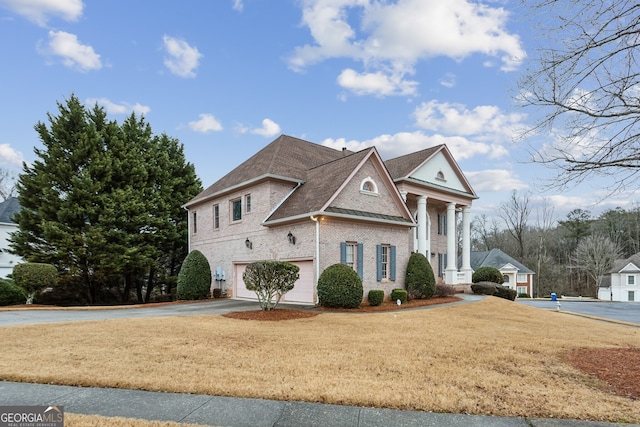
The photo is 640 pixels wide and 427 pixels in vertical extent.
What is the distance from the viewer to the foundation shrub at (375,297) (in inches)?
624

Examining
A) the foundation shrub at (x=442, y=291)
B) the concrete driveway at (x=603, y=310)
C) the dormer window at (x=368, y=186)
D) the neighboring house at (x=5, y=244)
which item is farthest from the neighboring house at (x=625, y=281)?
the neighboring house at (x=5, y=244)

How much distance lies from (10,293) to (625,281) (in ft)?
196

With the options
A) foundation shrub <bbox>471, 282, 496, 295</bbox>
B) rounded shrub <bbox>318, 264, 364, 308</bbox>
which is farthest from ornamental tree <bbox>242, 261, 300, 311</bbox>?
foundation shrub <bbox>471, 282, 496, 295</bbox>

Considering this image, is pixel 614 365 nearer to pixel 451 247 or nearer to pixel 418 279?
pixel 418 279

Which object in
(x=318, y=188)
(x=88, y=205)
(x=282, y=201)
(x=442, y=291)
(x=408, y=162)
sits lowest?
(x=442, y=291)

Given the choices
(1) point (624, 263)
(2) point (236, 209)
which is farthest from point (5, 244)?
(1) point (624, 263)

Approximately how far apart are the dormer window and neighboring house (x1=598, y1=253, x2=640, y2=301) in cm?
4546

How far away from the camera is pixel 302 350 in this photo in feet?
23.6

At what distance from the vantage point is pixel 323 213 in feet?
49.5

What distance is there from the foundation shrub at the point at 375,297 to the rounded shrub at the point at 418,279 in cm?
253

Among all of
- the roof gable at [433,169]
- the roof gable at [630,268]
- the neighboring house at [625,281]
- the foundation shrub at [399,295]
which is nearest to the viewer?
the foundation shrub at [399,295]

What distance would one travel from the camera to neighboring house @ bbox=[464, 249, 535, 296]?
41.2 meters

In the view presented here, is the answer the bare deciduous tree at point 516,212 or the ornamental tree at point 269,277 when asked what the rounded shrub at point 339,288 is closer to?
the ornamental tree at point 269,277

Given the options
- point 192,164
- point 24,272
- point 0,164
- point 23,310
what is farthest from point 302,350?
point 0,164
